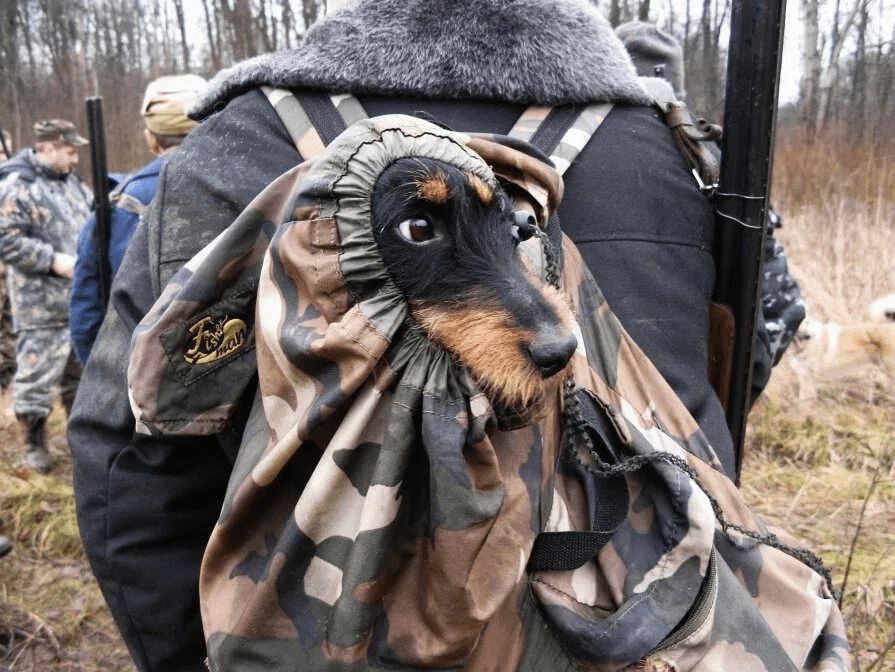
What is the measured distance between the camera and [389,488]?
979mm

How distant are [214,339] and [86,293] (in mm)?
3366

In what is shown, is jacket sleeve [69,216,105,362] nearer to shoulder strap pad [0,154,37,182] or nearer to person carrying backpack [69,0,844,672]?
shoulder strap pad [0,154,37,182]

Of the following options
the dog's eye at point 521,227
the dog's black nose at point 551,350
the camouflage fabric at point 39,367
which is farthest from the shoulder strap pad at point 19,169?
the dog's black nose at point 551,350

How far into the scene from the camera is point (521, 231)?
3.77ft

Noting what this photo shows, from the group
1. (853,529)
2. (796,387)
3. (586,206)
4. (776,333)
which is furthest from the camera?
(796,387)

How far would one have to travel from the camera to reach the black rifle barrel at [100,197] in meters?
4.05

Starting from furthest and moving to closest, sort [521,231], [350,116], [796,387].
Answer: [796,387]
[350,116]
[521,231]

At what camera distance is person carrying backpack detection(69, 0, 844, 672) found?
1.46 meters

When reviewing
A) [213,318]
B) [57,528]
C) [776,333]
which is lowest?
[57,528]

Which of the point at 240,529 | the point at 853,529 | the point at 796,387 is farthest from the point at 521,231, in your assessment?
the point at 796,387

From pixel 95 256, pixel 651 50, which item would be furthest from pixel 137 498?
pixel 651 50

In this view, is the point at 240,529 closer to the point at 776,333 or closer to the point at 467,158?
the point at 467,158

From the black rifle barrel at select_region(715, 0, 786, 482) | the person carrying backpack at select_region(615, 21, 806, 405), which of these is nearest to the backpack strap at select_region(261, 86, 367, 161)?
the person carrying backpack at select_region(615, 21, 806, 405)

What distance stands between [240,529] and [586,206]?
941 mm
